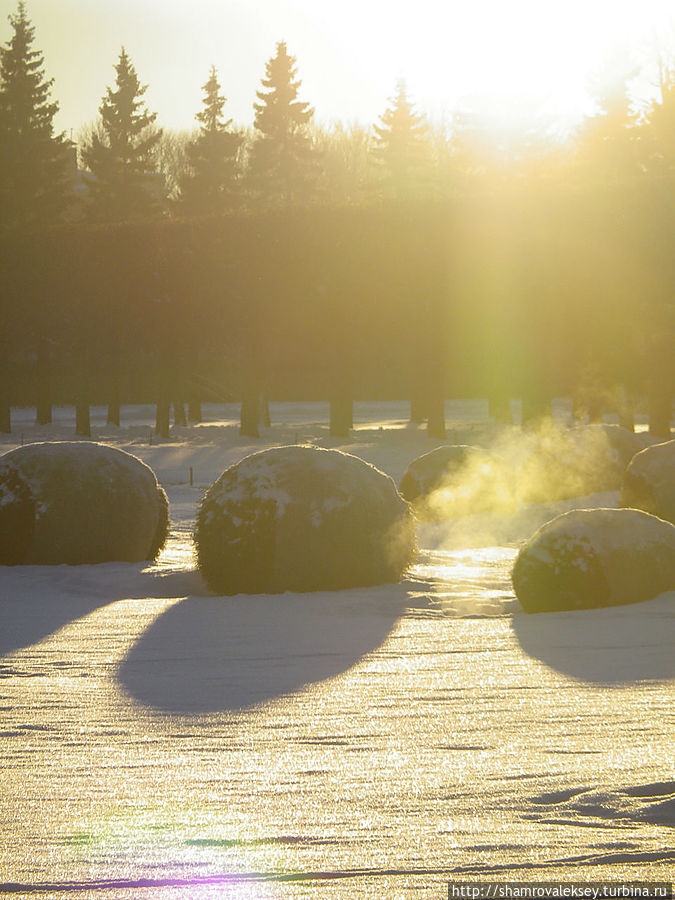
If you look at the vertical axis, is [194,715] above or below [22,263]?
below

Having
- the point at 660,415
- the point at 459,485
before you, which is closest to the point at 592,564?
the point at 459,485

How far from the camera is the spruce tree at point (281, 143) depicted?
4959 cm

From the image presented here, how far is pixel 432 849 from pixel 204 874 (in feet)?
2.80

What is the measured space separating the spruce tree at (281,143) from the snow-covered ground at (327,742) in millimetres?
40795

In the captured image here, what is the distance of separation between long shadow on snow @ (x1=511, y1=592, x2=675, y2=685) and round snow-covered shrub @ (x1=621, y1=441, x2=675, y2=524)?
5.76 m

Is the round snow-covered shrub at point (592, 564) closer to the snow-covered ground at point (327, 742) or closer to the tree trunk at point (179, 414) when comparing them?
the snow-covered ground at point (327, 742)

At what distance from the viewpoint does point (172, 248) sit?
35906 mm

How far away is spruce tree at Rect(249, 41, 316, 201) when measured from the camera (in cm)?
4959

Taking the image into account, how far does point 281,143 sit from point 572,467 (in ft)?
117

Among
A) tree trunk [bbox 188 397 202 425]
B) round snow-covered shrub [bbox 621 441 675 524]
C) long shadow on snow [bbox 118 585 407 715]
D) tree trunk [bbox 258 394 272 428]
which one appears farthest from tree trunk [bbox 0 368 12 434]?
long shadow on snow [bbox 118 585 407 715]

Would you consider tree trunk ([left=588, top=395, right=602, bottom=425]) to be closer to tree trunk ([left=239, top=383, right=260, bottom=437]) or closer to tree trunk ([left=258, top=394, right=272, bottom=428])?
tree trunk ([left=239, top=383, right=260, bottom=437])

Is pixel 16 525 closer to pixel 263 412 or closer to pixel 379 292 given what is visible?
pixel 379 292

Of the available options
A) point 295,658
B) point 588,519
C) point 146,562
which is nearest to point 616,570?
point 588,519

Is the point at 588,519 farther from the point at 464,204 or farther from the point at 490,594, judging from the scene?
the point at 464,204
